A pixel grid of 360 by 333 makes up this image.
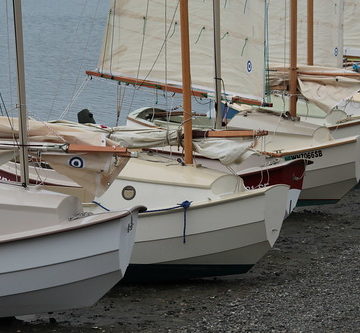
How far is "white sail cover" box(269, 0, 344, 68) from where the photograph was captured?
28.8 meters

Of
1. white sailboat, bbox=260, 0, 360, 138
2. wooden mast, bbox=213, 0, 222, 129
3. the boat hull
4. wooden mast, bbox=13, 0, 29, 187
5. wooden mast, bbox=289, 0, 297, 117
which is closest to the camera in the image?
wooden mast, bbox=13, 0, 29, 187

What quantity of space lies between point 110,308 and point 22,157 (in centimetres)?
244

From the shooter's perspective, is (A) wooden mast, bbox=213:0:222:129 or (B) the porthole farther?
(A) wooden mast, bbox=213:0:222:129

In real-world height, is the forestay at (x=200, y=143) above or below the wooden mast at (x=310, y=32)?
below

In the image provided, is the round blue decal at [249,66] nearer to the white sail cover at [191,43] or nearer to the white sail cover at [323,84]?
the white sail cover at [191,43]

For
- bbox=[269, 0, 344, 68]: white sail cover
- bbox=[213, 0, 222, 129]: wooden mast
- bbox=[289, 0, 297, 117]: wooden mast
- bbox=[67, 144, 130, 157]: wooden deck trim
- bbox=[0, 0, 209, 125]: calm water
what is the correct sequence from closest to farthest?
bbox=[67, 144, 130, 157]: wooden deck trim
bbox=[213, 0, 222, 129]: wooden mast
bbox=[289, 0, 297, 117]: wooden mast
bbox=[269, 0, 344, 68]: white sail cover
bbox=[0, 0, 209, 125]: calm water

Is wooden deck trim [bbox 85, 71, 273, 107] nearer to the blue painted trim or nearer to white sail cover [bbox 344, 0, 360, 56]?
the blue painted trim

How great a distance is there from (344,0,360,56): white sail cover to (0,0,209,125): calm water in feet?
18.4

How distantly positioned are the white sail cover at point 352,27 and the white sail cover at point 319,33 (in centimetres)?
807

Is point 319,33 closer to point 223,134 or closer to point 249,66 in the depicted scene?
point 249,66

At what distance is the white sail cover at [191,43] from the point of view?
2147 centimetres

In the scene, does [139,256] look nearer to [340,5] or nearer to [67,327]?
[67,327]

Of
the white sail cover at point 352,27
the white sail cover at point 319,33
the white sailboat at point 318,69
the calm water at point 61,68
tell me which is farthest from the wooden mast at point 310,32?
the white sail cover at point 352,27

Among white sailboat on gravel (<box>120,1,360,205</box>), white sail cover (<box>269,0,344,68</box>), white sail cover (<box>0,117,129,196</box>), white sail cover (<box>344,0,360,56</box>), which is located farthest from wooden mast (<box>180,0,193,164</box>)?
white sail cover (<box>344,0,360,56</box>)
